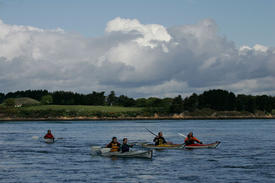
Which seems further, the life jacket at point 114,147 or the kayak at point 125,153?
the life jacket at point 114,147

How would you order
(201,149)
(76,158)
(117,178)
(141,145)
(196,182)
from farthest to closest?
(141,145) → (201,149) → (76,158) → (117,178) → (196,182)

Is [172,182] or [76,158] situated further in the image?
[76,158]

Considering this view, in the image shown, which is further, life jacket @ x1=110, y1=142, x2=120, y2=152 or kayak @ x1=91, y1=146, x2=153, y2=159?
life jacket @ x1=110, y1=142, x2=120, y2=152

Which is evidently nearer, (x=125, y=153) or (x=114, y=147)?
(x=125, y=153)

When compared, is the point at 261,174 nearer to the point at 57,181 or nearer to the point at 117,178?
the point at 117,178

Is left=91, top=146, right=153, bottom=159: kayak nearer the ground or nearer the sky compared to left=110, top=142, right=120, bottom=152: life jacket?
nearer the ground

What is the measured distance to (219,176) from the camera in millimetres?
31328

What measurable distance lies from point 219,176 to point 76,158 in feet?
54.7

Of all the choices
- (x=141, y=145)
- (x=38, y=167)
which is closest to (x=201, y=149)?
(x=141, y=145)

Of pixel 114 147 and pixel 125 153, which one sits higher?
pixel 114 147

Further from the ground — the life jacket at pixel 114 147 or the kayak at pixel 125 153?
the life jacket at pixel 114 147

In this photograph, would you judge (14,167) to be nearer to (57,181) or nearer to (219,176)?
(57,181)

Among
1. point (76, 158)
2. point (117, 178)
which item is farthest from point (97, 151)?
point (117, 178)

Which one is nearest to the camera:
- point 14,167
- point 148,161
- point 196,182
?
point 196,182
